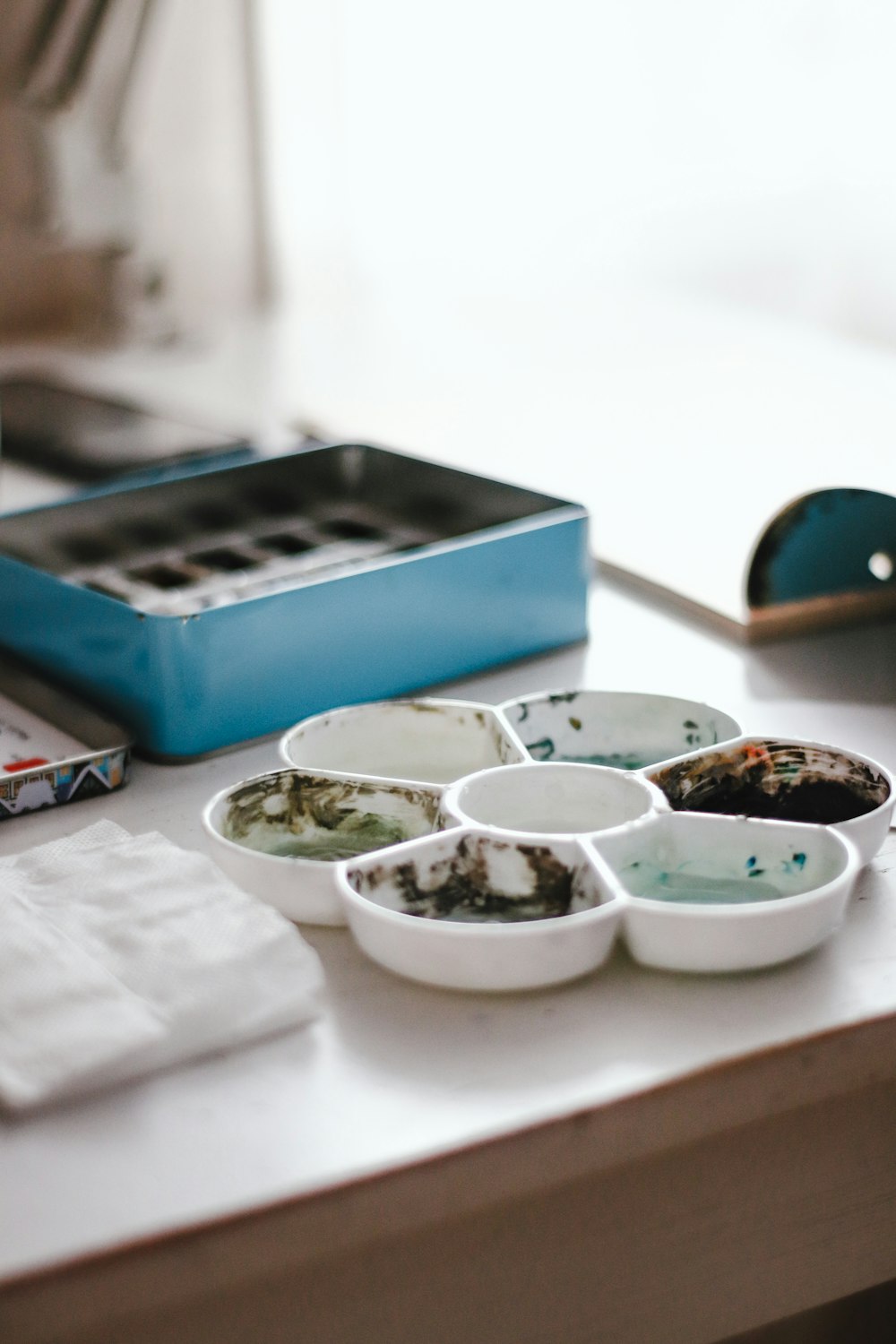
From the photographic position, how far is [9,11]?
5.02 ft

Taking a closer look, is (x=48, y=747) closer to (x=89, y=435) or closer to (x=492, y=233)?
(x=89, y=435)

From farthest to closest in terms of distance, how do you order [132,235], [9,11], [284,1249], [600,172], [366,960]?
[132,235] < [9,11] < [600,172] < [366,960] < [284,1249]

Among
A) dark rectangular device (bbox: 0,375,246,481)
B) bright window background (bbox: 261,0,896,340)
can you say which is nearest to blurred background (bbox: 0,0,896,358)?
bright window background (bbox: 261,0,896,340)

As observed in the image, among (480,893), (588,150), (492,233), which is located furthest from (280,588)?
(492,233)

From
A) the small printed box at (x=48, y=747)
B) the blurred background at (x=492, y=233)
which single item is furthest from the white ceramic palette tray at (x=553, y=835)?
the blurred background at (x=492, y=233)

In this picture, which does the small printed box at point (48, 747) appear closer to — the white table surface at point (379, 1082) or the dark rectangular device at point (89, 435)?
the white table surface at point (379, 1082)

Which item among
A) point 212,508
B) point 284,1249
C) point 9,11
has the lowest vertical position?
point 284,1249

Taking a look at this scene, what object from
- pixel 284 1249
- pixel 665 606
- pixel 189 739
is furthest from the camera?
pixel 665 606

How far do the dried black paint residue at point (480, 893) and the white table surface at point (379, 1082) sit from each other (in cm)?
3

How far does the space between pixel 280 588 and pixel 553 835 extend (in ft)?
0.90

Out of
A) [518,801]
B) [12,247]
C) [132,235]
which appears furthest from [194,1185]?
[12,247]

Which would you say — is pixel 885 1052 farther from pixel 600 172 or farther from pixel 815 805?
pixel 600 172

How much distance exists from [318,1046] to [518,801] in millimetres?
178

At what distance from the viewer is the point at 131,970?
1.79 feet
